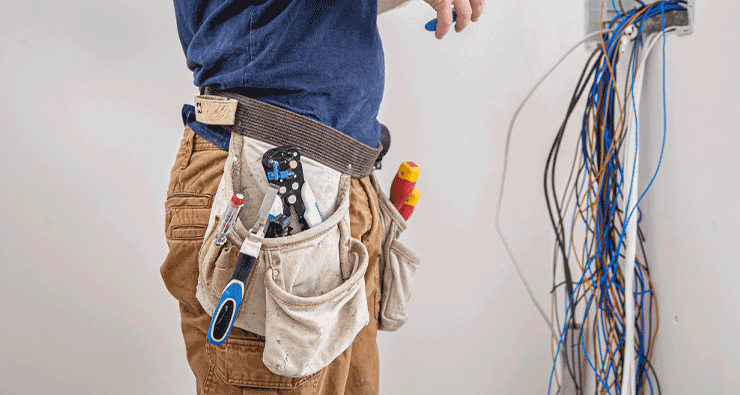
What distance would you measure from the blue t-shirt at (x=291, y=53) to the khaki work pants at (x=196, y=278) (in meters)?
0.05

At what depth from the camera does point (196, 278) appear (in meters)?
0.73

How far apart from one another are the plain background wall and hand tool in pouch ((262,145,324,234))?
800 millimetres

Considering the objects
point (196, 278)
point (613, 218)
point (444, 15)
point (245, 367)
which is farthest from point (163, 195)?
point (613, 218)

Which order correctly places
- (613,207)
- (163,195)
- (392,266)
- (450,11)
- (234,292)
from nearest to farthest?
(234,292)
(450,11)
(392,266)
(613,207)
(163,195)

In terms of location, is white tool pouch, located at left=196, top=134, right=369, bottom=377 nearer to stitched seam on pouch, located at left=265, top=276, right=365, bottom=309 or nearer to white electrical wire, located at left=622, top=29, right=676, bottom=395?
stitched seam on pouch, located at left=265, top=276, right=365, bottom=309

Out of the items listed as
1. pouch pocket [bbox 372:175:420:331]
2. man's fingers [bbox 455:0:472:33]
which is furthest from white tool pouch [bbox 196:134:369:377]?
man's fingers [bbox 455:0:472:33]

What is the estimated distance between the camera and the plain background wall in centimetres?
125

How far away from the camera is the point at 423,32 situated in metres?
1.44

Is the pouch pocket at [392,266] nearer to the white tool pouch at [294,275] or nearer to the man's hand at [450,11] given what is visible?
the white tool pouch at [294,275]

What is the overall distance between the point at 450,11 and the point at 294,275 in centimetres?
44

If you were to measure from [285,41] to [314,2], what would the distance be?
2.9 inches

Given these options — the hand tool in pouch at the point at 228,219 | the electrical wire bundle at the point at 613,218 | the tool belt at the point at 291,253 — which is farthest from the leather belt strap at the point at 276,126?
the electrical wire bundle at the point at 613,218

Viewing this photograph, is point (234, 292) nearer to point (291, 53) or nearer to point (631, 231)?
point (291, 53)

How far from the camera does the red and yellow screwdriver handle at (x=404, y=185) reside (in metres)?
0.93
